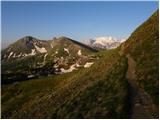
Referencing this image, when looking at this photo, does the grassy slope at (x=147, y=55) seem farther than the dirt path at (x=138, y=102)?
Yes

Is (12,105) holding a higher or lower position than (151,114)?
lower

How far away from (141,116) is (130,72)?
768 inches

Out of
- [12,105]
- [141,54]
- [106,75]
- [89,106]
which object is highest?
[141,54]

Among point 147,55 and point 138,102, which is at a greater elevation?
point 147,55

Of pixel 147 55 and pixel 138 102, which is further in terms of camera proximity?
pixel 147 55

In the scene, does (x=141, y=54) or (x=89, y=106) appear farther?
(x=141, y=54)

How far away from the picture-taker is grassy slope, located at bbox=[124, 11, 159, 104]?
156ft

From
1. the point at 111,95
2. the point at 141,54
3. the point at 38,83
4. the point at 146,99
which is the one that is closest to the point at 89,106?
the point at 111,95

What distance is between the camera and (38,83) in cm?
11388

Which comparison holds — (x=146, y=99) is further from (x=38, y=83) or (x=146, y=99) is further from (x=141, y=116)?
(x=38, y=83)

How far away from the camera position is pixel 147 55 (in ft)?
203

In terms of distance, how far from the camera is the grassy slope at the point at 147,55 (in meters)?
47.6

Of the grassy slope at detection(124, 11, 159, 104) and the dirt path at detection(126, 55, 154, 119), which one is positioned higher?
the grassy slope at detection(124, 11, 159, 104)

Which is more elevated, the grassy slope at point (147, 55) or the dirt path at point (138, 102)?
the grassy slope at point (147, 55)
